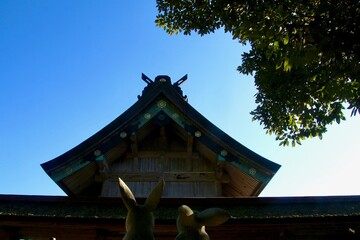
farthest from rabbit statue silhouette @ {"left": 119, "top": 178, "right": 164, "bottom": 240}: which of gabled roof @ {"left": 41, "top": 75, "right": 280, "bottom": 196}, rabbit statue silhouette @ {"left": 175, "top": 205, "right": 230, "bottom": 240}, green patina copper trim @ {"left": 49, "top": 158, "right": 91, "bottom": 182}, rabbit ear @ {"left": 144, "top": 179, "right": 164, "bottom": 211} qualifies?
green patina copper trim @ {"left": 49, "top": 158, "right": 91, "bottom": 182}

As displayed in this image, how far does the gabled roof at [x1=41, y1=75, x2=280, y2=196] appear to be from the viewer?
27.6ft

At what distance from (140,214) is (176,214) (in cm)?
350

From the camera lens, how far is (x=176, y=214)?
625 centimetres

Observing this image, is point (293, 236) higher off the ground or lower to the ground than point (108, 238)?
lower

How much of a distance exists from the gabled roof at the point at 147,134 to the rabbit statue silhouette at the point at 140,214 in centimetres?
583

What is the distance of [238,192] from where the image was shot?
10.0m

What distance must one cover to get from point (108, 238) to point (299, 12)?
556 cm

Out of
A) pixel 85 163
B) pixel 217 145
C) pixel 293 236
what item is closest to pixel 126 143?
pixel 85 163

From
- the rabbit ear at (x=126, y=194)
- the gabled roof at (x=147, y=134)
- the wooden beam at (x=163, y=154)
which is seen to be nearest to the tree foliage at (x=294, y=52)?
the gabled roof at (x=147, y=134)

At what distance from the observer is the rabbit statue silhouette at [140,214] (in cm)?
276

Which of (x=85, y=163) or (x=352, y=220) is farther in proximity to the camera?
(x=85, y=163)

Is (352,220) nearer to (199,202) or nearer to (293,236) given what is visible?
(293,236)

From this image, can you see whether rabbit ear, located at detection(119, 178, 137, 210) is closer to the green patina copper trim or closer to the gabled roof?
the gabled roof

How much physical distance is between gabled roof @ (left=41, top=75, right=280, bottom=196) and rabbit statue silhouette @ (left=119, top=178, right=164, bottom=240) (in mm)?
5828
